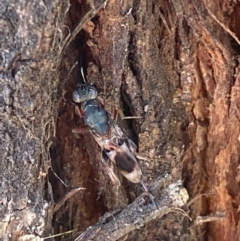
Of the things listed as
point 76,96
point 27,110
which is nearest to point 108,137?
point 76,96

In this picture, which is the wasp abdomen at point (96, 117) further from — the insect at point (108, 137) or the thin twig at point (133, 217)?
the thin twig at point (133, 217)

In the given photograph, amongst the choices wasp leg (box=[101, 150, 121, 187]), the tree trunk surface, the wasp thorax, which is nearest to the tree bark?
the tree trunk surface

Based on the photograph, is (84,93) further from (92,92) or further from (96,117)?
(96,117)

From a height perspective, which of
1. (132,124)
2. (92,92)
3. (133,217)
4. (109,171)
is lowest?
(133,217)

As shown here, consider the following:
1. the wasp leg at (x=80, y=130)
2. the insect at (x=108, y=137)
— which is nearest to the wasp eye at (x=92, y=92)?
the insect at (x=108, y=137)

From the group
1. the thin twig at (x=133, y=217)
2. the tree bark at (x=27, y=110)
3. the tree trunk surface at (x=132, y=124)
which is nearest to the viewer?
the tree bark at (x=27, y=110)

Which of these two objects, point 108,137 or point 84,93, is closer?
point 84,93

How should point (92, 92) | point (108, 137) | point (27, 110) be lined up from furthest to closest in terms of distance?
point (108, 137) < point (92, 92) < point (27, 110)

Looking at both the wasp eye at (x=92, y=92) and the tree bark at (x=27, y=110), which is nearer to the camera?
the tree bark at (x=27, y=110)
